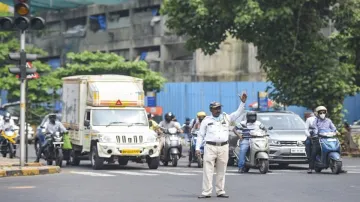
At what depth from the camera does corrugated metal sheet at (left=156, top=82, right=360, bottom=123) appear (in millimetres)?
58656

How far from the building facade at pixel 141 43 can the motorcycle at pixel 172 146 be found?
3493cm

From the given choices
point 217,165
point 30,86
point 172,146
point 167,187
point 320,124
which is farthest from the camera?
point 30,86

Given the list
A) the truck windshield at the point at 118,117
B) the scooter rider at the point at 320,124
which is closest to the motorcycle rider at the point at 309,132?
the scooter rider at the point at 320,124

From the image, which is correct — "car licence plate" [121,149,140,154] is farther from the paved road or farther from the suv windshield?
the suv windshield

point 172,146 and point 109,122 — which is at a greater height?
point 109,122

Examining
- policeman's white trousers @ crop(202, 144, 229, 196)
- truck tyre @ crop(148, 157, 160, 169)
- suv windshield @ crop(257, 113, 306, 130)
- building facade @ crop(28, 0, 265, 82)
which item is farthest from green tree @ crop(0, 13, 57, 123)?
policeman's white trousers @ crop(202, 144, 229, 196)

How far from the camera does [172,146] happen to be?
97.5 feet

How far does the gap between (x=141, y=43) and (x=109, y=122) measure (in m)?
43.3

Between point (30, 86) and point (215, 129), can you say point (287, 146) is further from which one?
point (30, 86)

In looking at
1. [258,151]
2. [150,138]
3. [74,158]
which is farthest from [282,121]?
[74,158]

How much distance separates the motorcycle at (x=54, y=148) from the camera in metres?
28.9

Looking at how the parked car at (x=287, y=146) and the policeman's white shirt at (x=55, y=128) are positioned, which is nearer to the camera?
the parked car at (x=287, y=146)

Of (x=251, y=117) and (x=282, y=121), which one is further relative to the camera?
(x=282, y=121)

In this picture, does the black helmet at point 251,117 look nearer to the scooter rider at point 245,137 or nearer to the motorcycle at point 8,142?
the scooter rider at point 245,137
